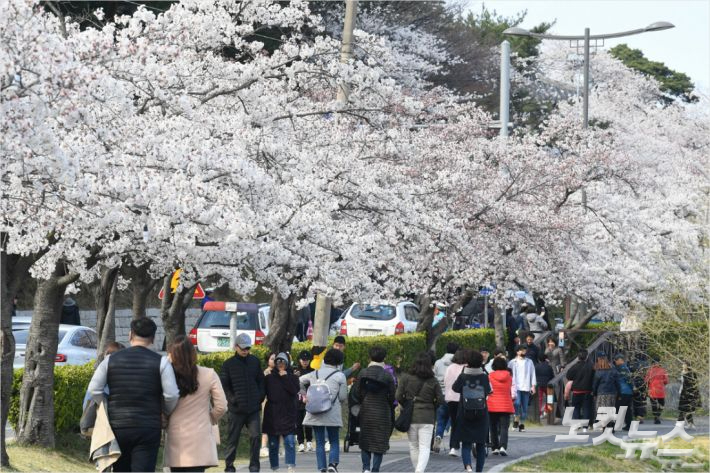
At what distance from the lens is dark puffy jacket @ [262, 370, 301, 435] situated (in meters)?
14.9

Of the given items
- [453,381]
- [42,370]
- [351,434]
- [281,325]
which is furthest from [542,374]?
[42,370]

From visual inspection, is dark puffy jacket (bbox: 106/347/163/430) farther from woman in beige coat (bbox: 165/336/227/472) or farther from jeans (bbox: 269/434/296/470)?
jeans (bbox: 269/434/296/470)

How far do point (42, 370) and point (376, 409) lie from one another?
14.1 feet

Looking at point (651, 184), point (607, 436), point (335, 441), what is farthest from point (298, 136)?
point (651, 184)

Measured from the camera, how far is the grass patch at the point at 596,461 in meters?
16.7

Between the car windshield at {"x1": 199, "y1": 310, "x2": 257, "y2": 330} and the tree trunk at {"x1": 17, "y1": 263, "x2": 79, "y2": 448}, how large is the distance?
46.5 feet

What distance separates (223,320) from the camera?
30359mm

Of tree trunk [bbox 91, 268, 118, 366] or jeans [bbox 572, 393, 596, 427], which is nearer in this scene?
tree trunk [bbox 91, 268, 118, 366]

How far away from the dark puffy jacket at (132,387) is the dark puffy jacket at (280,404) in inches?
217

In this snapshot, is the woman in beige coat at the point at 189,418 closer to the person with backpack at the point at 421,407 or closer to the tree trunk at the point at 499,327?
the person with backpack at the point at 421,407

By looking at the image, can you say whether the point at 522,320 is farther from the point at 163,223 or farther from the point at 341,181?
the point at 163,223

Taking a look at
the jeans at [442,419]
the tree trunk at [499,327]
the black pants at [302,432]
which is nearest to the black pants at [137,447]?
the black pants at [302,432]

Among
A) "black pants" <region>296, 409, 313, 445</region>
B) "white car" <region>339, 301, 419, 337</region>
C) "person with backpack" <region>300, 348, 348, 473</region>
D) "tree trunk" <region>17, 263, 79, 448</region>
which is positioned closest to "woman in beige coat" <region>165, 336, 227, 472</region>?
"person with backpack" <region>300, 348, 348, 473</region>

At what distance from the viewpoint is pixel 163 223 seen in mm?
12734
